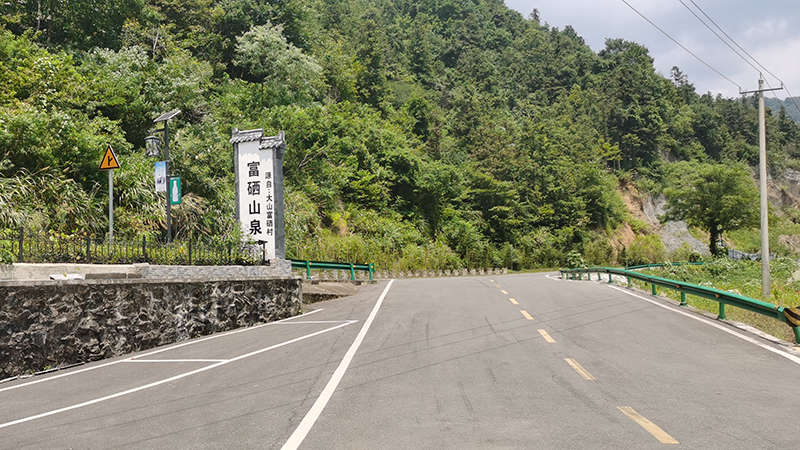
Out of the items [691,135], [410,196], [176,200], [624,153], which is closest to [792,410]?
[176,200]

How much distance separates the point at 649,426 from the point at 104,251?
1254cm

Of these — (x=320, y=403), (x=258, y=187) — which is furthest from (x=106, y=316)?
(x=258, y=187)

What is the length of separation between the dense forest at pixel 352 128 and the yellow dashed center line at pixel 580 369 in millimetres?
15088

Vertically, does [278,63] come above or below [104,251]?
above

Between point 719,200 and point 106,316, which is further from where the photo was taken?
point 719,200

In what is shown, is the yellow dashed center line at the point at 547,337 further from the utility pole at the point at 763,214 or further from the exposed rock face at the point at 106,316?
the utility pole at the point at 763,214

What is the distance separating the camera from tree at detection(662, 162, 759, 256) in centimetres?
5859

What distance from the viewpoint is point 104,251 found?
45.5 feet

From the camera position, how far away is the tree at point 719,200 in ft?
192

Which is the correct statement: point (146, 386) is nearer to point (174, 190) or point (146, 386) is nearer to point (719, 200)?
point (174, 190)

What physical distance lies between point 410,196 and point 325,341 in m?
42.0

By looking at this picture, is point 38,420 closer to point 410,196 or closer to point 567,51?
point 410,196

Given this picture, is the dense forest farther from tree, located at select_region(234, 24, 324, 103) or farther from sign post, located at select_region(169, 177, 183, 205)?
sign post, located at select_region(169, 177, 183, 205)

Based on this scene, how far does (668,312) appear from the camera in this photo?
15148 mm
